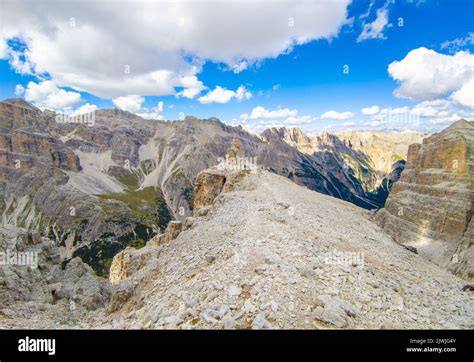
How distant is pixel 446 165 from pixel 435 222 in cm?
2704

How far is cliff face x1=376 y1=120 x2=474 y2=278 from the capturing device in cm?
9875

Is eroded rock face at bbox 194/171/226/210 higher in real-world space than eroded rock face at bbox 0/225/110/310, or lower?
higher

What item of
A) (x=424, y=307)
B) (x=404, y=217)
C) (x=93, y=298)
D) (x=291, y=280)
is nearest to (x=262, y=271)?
(x=291, y=280)

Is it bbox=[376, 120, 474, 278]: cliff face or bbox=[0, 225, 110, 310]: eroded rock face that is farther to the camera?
bbox=[376, 120, 474, 278]: cliff face

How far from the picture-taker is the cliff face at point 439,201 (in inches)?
3888

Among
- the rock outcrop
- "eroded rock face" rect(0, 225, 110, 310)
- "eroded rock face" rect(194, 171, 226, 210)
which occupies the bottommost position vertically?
"eroded rock face" rect(0, 225, 110, 310)
